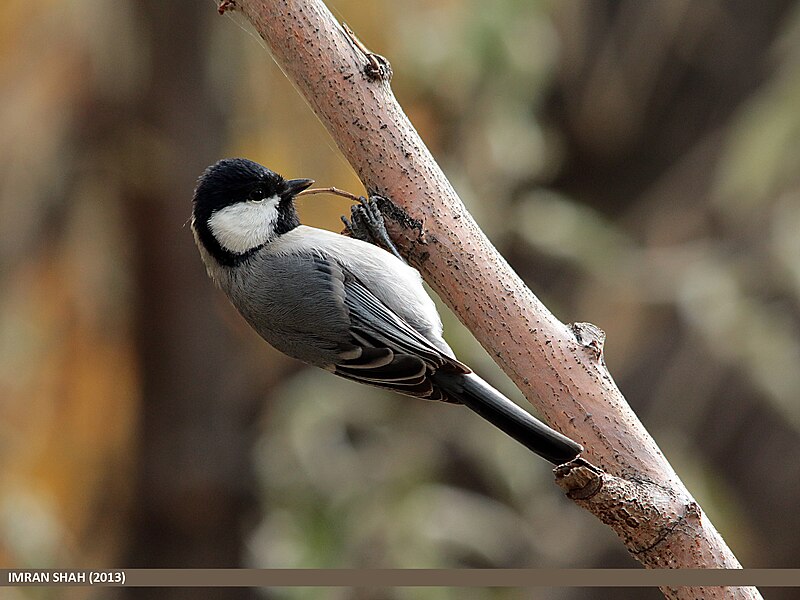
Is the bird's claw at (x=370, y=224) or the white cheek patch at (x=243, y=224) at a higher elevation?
the bird's claw at (x=370, y=224)

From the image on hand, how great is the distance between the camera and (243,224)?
1.87 metres

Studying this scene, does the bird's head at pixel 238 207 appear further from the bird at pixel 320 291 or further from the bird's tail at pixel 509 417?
the bird's tail at pixel 509 417

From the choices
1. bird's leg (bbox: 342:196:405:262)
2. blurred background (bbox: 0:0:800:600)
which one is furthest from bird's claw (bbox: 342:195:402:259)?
blurred background (bbox: 0:0:800:600)

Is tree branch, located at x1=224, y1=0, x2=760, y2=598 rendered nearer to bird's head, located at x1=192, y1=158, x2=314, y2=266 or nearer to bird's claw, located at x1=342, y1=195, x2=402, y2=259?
bird's claw, located at x1=342, y1=195, x2=402, y2=259

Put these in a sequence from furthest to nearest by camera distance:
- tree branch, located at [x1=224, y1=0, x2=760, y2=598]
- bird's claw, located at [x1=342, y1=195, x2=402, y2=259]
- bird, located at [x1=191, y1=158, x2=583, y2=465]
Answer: bird, located at [x1=191, y1=158, x2=583, y2=465], bird's claw, located at [x1=342, y1=195, x2=402, y2=259], tree branch, located at [x1=224, y1=0, x2=760, y2=598]

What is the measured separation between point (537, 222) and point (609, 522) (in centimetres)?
175

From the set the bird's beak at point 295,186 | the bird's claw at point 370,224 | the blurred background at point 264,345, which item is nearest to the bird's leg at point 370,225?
the bird's claw at point 370,224

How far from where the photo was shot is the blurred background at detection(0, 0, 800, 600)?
9.26 ft

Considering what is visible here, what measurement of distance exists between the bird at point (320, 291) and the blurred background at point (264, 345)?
0.90 m

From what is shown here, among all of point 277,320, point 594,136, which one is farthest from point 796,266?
point 594,136

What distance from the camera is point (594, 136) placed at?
4.51 m

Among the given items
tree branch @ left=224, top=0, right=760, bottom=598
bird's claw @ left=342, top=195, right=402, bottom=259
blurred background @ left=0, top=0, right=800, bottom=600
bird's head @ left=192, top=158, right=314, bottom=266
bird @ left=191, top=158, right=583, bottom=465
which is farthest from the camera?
blurred background @ left=0, top=0, right=800, bottom=600

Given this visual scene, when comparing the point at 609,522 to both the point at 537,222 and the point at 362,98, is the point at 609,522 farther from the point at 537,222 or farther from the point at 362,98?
the point at 537,222

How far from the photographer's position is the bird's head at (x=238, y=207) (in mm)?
1819
